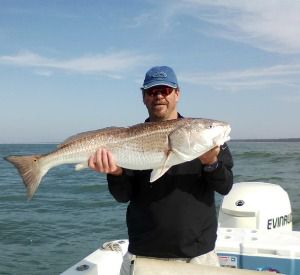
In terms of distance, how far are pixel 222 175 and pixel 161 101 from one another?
70 centimetres

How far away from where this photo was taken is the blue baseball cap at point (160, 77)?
10.9 feet

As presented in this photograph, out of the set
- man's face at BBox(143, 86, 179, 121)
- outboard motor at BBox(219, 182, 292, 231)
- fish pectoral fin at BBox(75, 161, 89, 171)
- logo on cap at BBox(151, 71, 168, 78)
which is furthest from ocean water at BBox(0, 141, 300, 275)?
logo on cap at BBox(151, 71, 168, 78)

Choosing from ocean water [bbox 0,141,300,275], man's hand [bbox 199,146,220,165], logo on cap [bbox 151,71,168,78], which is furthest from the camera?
ocean water [bbox 0,141,300,275]

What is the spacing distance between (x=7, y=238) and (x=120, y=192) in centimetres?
816

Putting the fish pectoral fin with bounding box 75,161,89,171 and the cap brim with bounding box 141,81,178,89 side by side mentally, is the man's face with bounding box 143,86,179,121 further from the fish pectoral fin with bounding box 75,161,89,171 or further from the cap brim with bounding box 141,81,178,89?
the fish pectoral fin with bounding box 75,161,89,171

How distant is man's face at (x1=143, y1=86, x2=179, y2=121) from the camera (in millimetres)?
3359

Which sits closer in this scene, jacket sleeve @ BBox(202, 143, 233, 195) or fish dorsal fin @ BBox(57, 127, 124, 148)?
jacket sleeve @ BBox(202, 143, 233, 195)

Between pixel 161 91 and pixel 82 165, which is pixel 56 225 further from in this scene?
pixel 161 91

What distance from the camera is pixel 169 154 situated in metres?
3.17

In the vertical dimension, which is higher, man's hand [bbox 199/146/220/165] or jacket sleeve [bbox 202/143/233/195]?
man's hand [bbox 199/146/220/165]

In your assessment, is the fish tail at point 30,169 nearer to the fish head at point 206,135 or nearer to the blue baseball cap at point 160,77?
the blue baseball cap at point 160,77

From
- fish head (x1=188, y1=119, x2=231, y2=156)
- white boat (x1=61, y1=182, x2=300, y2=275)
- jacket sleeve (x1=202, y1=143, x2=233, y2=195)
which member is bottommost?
white boat (x1=61, y1=182, x2=300, y2=275)

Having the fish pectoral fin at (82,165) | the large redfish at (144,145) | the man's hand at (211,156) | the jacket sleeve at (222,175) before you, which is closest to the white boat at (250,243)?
the jacket sleeve at (222,175)

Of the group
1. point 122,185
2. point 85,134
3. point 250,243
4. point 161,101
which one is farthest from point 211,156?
point 250,243
